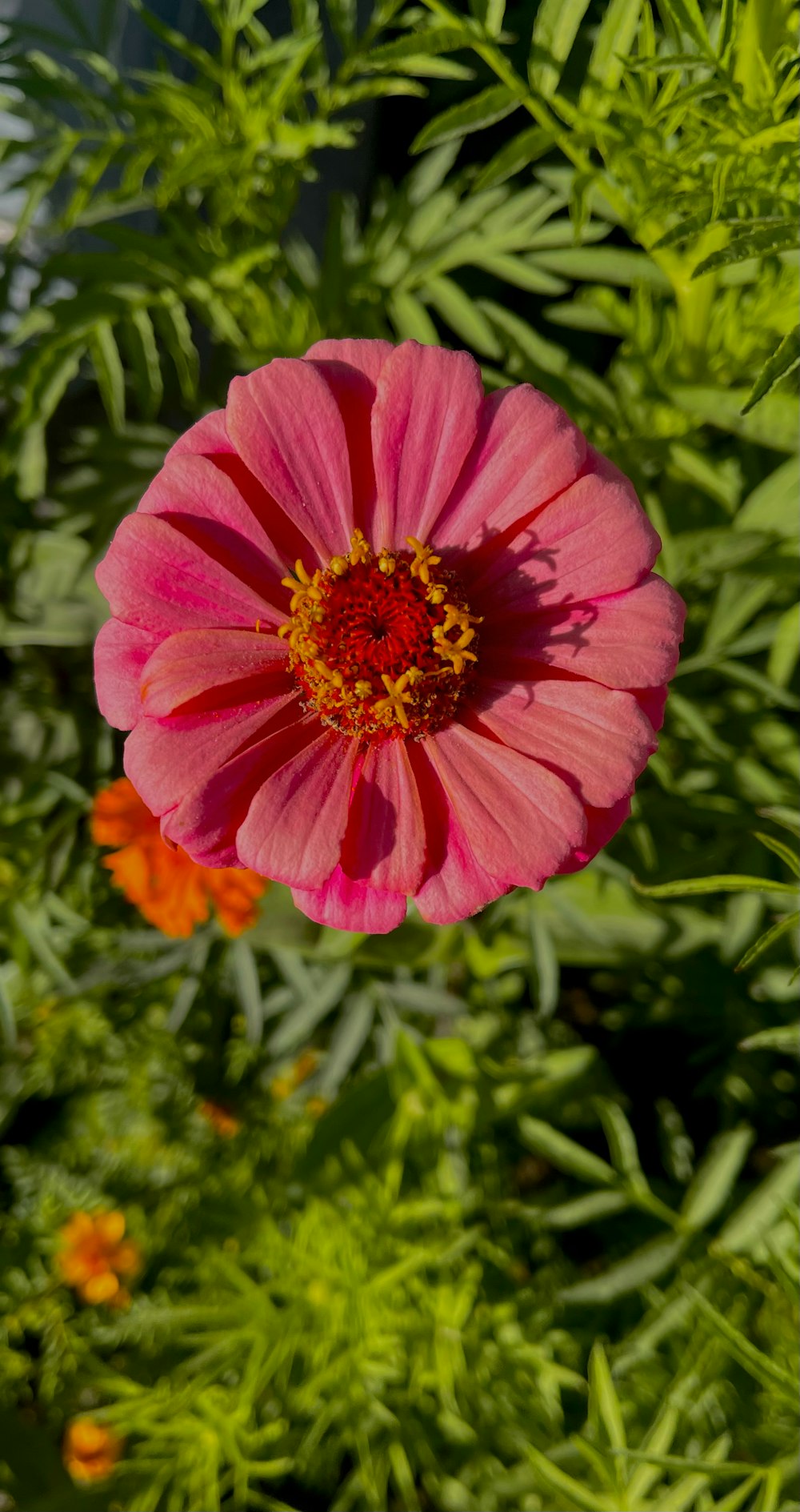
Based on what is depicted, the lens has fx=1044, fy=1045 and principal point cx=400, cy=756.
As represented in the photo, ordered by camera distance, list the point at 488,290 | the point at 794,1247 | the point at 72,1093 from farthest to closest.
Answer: the point at 72,1093 → the point at 488,290 → the point at 794,1247

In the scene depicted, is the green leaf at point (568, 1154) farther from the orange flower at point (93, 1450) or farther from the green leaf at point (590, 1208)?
the orange flower at point (93, 1450)

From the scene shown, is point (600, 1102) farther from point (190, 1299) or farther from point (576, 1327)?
point (190, 1299)

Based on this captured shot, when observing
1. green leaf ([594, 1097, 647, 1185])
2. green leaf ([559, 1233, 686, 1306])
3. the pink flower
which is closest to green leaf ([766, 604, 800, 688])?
the pink flower

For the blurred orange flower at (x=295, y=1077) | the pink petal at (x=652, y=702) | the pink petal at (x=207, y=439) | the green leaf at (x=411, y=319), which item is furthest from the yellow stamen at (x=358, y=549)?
the blurred orange flower at (x=295, y=1077)

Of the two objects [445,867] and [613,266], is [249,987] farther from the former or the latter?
[613,266]

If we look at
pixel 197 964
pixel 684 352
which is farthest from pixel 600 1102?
pixel 684 352
